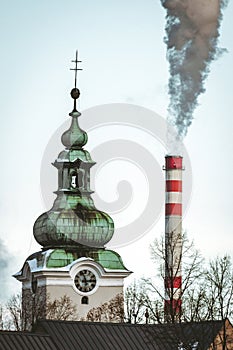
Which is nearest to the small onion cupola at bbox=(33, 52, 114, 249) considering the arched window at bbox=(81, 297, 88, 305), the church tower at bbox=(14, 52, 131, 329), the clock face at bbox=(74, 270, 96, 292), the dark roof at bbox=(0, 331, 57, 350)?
the church tower at bbox=(14, 52, 131, 329)

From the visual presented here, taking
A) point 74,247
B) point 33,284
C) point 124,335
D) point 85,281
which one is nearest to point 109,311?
point 85,281

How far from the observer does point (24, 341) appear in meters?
74.7

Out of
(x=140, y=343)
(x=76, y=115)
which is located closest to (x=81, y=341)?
(x=140, y=343)

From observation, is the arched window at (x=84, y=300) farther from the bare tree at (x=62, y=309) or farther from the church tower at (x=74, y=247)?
the bare tree at (x=62, y=309)

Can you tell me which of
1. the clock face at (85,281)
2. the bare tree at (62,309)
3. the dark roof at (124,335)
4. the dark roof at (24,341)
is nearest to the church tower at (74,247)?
the clock face at (85,281)

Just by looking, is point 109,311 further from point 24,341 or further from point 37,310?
point 24,341

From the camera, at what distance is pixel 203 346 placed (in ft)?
252

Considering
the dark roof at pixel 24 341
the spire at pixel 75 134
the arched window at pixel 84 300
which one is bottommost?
the dark roof at pixel 24 341

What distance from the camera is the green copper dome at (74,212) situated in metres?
103

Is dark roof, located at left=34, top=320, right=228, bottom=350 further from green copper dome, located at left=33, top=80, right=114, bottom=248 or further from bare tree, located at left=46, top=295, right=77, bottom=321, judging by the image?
green copper dome, located at left=33, top=80, right=114, bottom=248

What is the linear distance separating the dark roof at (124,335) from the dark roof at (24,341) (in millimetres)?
366

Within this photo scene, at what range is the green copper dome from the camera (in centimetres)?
10269

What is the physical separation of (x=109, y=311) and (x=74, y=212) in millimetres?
6102

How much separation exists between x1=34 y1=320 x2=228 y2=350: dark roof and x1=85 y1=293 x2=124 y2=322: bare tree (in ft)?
57.1
